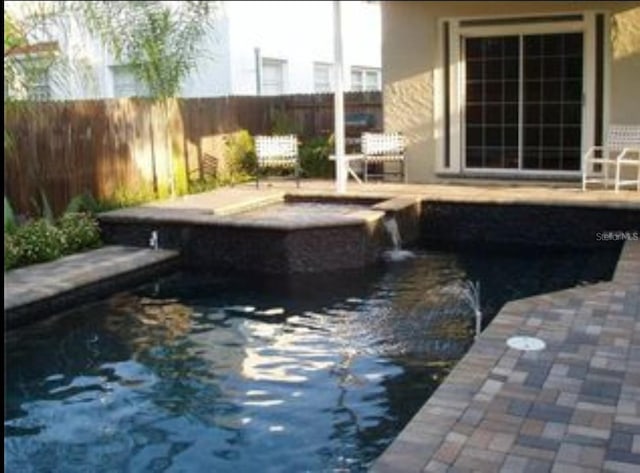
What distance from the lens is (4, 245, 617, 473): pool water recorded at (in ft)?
15.3

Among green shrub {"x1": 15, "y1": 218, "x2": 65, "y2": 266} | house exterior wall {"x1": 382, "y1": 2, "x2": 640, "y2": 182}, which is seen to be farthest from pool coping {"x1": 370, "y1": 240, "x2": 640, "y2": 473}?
house exterior wall {"x1": 382, "y1": 2, "x2": 640, "y2": 182}

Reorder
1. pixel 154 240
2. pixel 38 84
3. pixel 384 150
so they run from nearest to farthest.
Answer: pixel 38 84, pixel 154 240, pixel 384 150

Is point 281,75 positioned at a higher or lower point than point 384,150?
higher

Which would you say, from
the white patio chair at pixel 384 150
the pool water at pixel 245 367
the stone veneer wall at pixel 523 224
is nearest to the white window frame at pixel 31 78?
the pool water at pixel 245 367

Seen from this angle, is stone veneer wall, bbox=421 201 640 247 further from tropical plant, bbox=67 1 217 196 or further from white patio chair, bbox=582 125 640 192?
tropical plant, bbox=67 1 217 196

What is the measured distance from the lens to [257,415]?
5113 mm

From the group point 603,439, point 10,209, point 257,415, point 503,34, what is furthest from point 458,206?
point 603,439

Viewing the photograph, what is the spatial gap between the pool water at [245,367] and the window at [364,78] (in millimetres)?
13144

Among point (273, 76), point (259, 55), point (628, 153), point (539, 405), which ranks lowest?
point (539, 405)

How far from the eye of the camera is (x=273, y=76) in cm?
1838

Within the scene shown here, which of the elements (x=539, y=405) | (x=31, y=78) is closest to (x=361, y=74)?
(x=31, y=78)

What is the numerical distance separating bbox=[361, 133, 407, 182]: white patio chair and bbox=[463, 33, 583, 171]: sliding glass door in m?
1.04

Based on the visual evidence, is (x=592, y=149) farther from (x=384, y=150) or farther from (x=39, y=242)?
(x=39, y=242)

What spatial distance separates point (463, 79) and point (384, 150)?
1.68 metres
